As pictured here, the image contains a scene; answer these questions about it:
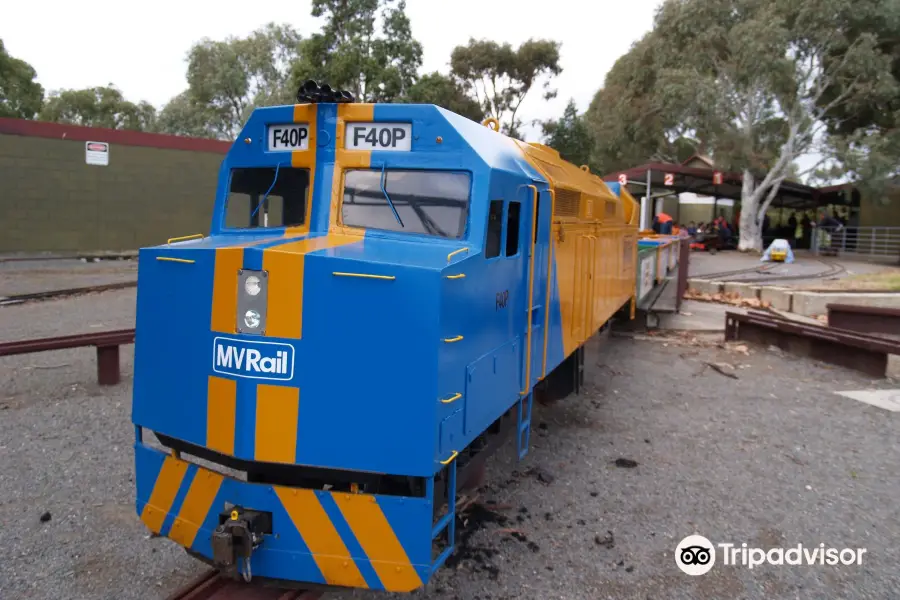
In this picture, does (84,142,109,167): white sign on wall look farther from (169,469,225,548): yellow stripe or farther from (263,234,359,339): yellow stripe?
(263,234,359,339): yellow stripe

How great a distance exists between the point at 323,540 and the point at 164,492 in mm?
1015

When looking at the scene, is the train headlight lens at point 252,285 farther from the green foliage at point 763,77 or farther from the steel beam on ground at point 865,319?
the green foliage at point 763,77

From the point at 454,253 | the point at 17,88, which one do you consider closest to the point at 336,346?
the point at 454,253

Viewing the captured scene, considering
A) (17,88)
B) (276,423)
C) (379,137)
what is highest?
(17,88)

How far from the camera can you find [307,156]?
408 cm

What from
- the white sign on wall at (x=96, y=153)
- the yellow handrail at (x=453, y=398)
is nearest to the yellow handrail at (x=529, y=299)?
the yellow handrail at (x=453, y=398)

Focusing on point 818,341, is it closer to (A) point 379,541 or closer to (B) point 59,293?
(A) point 379,541

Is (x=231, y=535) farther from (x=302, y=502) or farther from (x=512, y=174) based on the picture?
(x=512, y=174)

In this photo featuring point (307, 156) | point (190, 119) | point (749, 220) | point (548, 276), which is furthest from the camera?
point (190, 119)

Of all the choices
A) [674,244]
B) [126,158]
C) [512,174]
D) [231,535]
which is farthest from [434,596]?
[126,158]

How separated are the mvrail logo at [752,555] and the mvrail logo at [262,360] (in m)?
2.96

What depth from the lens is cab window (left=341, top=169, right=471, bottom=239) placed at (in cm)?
387

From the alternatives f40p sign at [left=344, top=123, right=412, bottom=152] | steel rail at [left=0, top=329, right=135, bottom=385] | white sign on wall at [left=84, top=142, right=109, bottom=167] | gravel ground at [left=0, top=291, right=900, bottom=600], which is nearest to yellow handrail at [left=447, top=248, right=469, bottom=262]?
f40p sign at [left=344, top=123, right=412, bottom=152]

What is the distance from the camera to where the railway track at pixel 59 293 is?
13.4 meters
